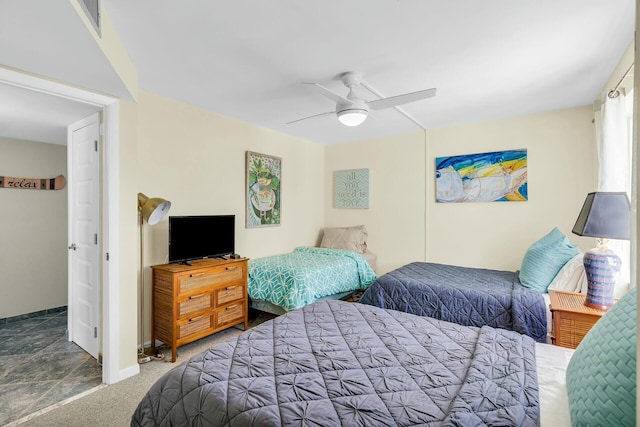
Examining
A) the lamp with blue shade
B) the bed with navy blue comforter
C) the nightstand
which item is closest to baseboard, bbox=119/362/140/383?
the bed with navy blue comforter

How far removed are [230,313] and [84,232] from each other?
1.55 m

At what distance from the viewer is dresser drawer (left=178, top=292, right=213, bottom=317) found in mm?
2760

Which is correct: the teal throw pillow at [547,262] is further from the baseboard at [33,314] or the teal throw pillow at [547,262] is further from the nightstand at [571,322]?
the baseboard at [33,314]

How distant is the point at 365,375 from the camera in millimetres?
1312

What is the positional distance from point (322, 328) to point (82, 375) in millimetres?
2108

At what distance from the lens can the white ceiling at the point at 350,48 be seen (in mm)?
1714

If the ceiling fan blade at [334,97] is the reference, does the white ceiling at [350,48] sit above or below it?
above

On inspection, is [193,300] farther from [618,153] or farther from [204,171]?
[618,153]

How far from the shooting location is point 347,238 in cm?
467

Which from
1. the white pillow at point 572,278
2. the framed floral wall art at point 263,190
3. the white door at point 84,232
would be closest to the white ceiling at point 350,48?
the white door at point 84,232

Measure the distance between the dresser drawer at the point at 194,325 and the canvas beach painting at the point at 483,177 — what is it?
3.20 metres

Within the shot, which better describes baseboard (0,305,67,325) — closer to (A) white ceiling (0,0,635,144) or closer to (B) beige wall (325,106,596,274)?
(A) white ceiling (0,0,635,144)

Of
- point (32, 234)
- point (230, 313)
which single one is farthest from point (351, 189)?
point (32, 234)

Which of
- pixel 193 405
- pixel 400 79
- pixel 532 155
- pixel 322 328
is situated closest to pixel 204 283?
pixel 322 328
